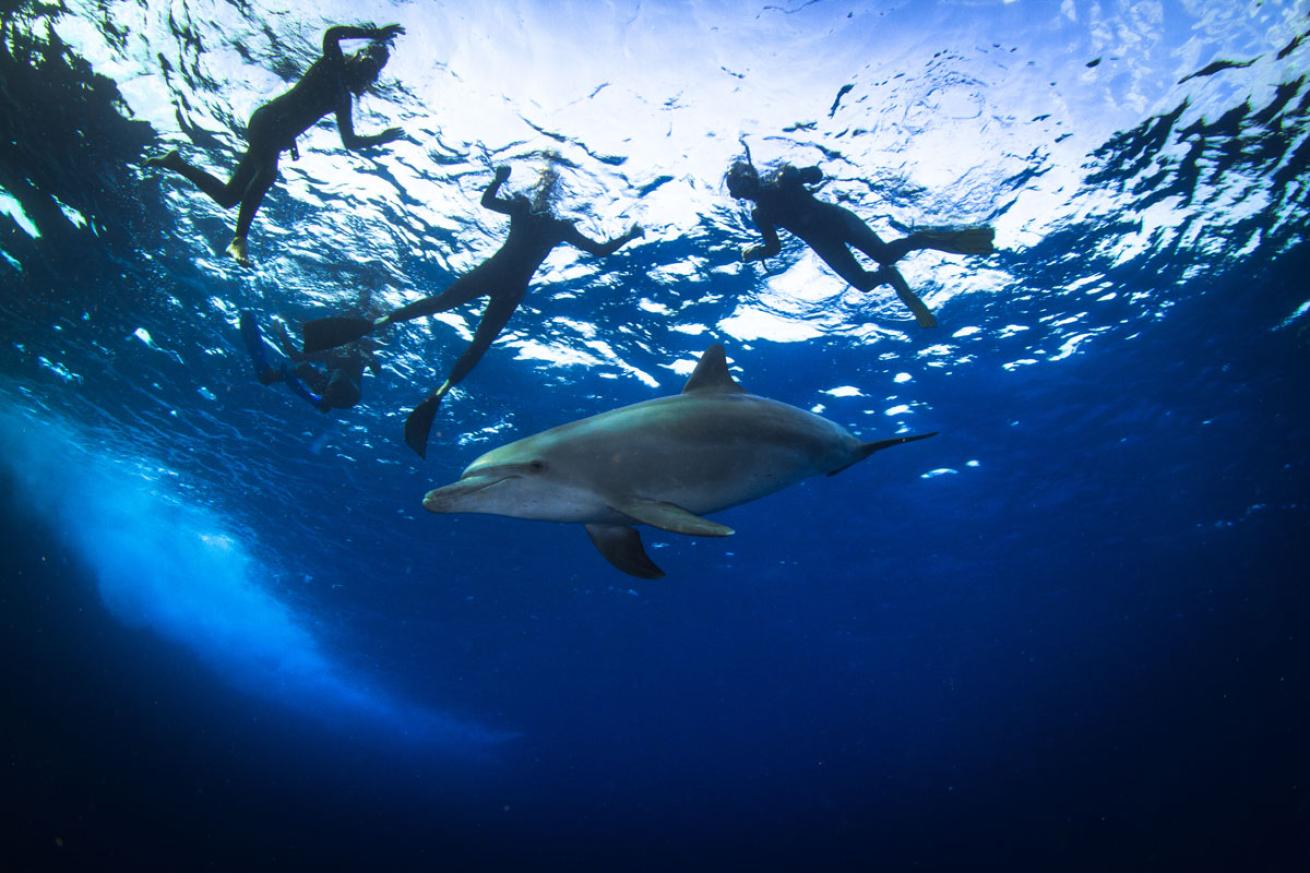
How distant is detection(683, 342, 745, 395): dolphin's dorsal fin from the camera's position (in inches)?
113

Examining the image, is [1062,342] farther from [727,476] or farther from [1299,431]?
[727,476]

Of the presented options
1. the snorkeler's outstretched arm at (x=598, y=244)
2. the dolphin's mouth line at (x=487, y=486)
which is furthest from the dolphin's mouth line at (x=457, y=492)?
the snorkeler's outstretched arm at (x=598, y=244)

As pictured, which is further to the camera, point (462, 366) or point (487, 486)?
point (462, 366)

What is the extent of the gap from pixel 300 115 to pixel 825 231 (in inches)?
275

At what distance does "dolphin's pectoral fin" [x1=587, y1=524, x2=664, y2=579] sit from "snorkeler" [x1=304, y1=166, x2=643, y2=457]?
163 inches

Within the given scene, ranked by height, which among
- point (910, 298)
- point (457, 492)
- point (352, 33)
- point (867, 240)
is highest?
point (867, 240)

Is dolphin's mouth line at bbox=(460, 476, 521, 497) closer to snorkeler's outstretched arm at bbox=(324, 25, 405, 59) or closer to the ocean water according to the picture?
snorkeler's outstretched arm at bbox=(324, 25, 405, 59)

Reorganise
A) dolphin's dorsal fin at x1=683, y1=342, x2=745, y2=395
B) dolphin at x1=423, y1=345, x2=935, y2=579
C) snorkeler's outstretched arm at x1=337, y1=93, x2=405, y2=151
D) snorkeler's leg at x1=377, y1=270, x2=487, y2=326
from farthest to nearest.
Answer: snorkeler's leg at x1=377, y1=270, x2=487, y2=326 < snorkeler's outstretched arm at x1=337, y1=93, x2=405, y2=151 < dolphin's dorsal fin at x1=683, y1=342, x2=745, y2=395 < dolphin at x1=423, y1=345, x2=935, y2=579

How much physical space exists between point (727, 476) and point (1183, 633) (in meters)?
49.6

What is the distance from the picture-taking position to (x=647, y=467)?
83.3 inches

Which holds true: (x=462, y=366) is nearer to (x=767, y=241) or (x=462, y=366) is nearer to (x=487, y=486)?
(x=767, y=241)

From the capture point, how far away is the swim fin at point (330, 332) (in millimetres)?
5836

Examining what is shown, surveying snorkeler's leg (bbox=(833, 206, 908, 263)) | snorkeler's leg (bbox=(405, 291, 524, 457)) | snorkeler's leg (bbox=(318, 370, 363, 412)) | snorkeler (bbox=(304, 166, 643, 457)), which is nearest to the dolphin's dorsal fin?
snorkeler's leg (bbox=(405, 291, 524, 457))

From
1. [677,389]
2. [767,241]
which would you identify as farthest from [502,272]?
[677,389]
